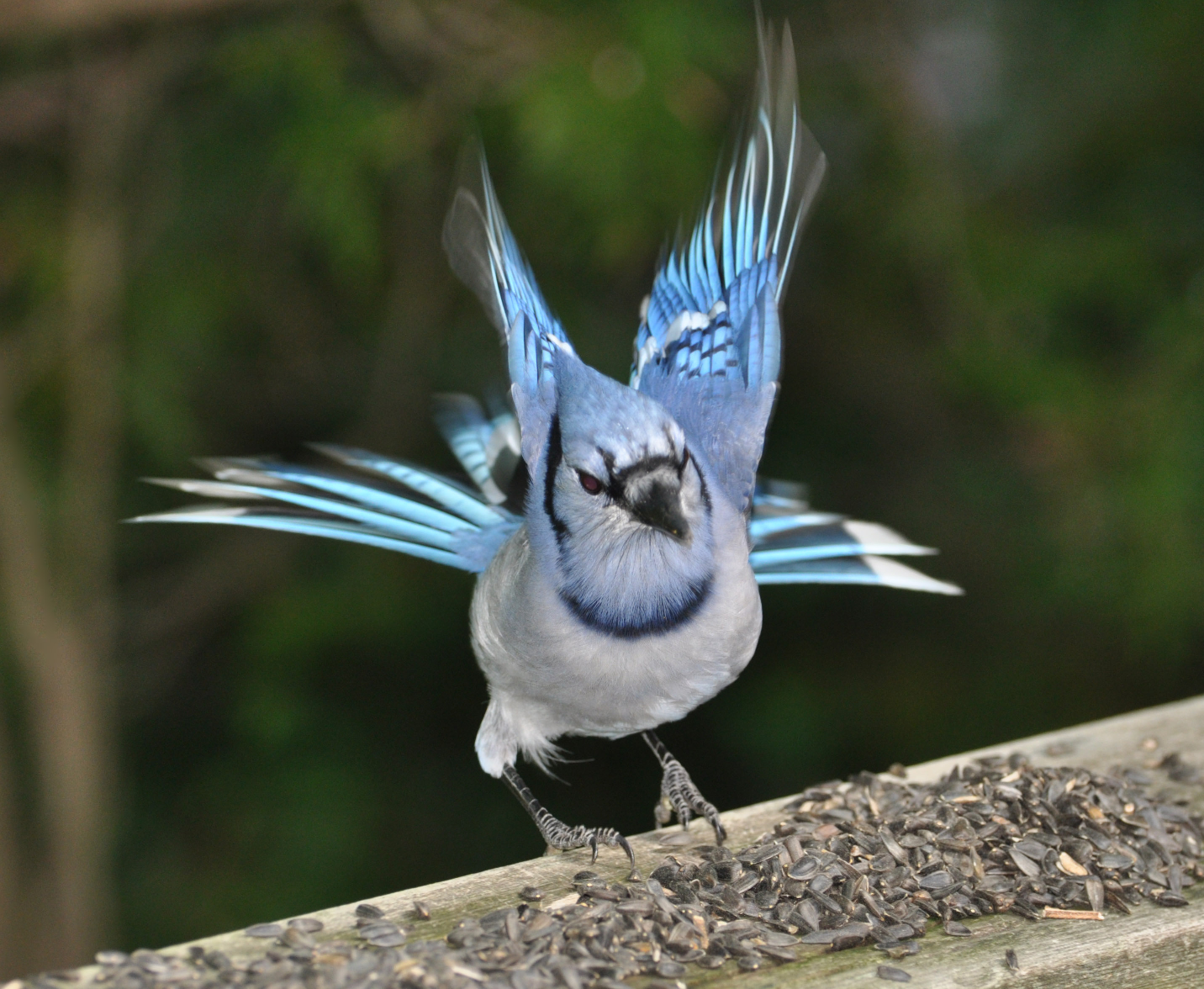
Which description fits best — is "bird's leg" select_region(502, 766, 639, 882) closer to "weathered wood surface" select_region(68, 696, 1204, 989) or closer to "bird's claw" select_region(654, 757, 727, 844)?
"weathered wood surface" select_region(68, 696, 1204, 989)

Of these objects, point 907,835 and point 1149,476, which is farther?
point 1149,476

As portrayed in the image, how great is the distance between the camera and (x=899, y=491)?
4957 mm

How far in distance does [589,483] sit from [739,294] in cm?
69

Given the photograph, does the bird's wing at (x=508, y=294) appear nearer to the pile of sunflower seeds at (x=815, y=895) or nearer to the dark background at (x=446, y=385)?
the pile of sunflower seeds at (x=815, y=895)

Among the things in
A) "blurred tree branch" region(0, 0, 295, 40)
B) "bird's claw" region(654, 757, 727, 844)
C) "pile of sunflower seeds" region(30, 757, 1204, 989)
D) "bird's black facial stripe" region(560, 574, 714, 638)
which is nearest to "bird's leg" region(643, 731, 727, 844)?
"bird's claw" region(654, 757, 727, 844)

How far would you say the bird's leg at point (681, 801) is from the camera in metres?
2.28

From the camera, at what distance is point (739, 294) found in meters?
2.56

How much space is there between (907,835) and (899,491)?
9.57ft

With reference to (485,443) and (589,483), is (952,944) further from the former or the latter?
(485,443)

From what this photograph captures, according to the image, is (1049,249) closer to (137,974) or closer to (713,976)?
(713,976)

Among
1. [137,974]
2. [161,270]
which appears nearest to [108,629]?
[161,270]

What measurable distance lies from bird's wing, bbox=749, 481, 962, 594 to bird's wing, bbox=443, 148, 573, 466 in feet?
2.12

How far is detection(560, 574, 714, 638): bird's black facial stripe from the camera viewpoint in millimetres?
2131

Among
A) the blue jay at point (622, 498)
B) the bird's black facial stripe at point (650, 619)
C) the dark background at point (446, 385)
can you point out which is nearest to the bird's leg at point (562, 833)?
the blue jay at point (622, 498)
